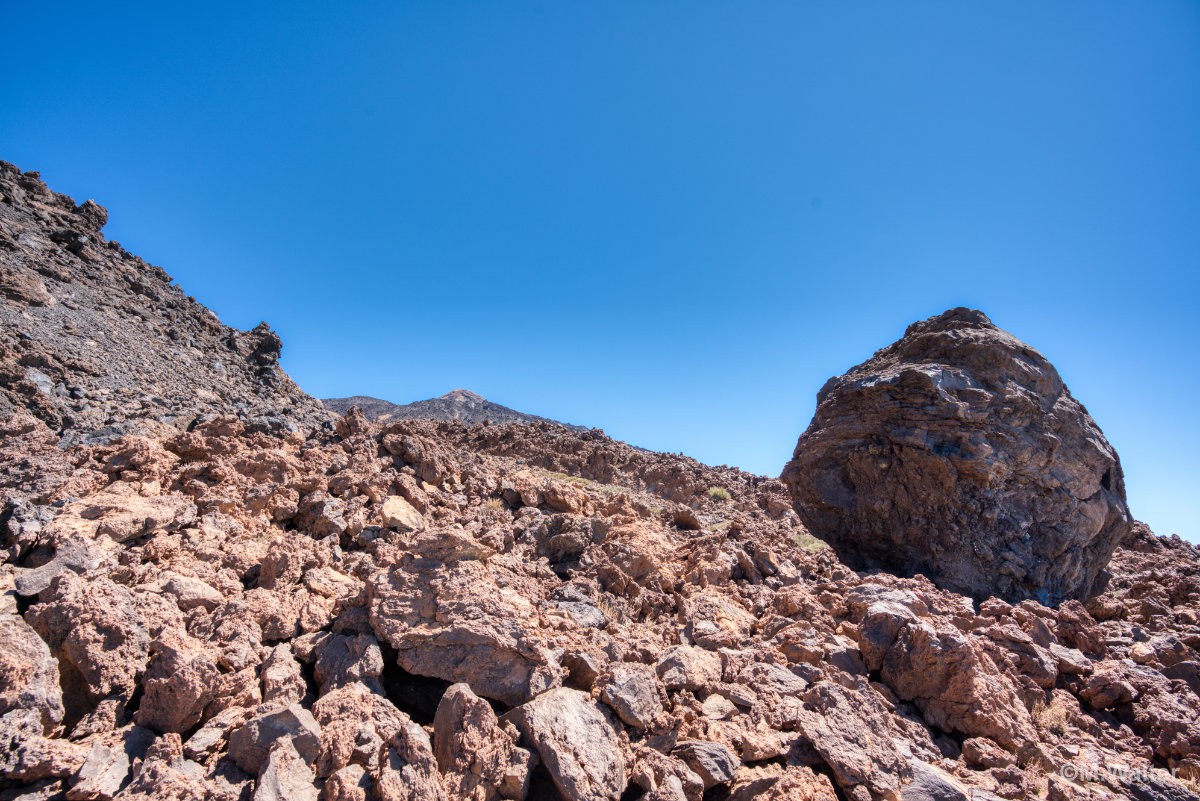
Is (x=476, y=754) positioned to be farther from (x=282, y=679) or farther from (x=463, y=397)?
(x=463, y=397)

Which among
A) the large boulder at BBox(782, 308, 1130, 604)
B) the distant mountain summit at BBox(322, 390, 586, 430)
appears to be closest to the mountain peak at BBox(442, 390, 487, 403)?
the distant mountain summit at BBox(322, 390, 586, 430)

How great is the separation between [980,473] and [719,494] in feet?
34.5

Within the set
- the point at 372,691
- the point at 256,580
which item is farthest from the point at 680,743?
the point at 256,580

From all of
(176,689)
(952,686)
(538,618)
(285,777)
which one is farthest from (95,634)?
(952,686)

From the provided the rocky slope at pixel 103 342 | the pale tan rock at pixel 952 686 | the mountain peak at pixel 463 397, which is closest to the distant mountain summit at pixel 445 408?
the mountain peak at pixel 463 397

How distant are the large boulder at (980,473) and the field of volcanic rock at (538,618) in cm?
5

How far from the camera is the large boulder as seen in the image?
29.3ft

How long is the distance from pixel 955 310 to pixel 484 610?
981cm

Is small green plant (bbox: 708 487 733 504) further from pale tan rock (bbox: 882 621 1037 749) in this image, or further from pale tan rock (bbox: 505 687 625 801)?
pale tan rock (bbox: 505 687 625 801)

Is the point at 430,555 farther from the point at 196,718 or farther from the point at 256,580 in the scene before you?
the point at 196,718

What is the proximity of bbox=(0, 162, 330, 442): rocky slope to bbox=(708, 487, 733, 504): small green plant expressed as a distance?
12044mm

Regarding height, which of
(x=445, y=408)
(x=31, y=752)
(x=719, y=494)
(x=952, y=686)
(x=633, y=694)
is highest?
(x=445, y=408)

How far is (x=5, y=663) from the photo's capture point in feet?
9.23

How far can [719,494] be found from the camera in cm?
1902
